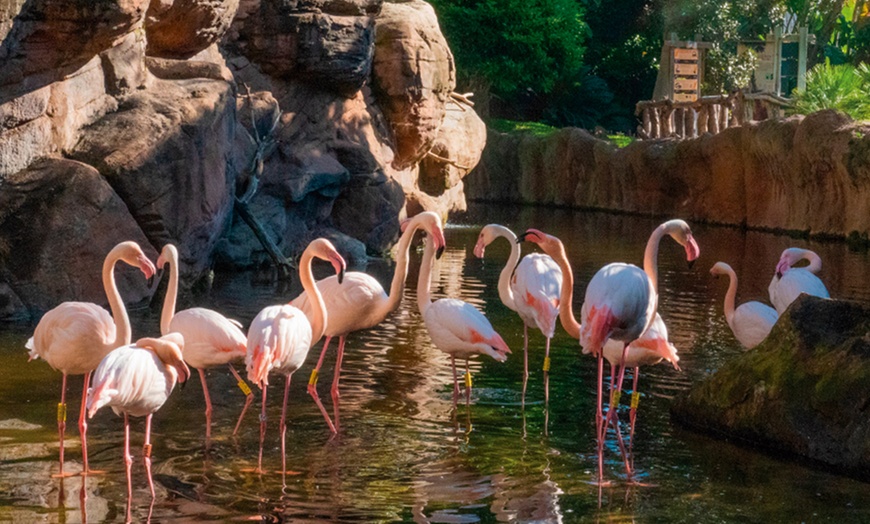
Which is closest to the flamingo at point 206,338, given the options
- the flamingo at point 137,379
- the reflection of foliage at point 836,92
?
the flamingo at point 137,379

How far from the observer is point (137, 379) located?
5.70 metres

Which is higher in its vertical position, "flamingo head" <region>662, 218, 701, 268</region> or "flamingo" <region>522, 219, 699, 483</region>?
"flamingo head" <region>662, 218, 701, 268</region>

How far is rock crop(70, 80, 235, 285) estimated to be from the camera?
37.6ft

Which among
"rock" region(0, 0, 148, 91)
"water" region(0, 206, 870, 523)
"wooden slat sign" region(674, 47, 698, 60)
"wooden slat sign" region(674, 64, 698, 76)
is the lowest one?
"water" region(0, 206, 870, 523)

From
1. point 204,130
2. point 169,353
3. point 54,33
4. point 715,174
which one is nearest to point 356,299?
point 169,353

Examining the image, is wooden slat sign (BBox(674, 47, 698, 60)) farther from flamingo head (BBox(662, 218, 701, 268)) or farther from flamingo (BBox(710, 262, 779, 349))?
flamingo head (BBox(662, 218, 701, 268))

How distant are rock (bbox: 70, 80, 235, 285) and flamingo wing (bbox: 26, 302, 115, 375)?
15.6 ft

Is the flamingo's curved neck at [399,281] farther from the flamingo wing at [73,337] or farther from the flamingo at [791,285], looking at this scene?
the flamingo at [791,285]

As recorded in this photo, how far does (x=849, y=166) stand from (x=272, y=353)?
14.5 m

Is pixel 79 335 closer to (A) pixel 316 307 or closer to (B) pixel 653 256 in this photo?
(A) pixel 316 307

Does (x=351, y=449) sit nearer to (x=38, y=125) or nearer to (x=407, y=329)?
(x=407, y=329)

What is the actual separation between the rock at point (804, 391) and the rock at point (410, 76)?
11646mm

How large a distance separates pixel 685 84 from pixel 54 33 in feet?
73.4

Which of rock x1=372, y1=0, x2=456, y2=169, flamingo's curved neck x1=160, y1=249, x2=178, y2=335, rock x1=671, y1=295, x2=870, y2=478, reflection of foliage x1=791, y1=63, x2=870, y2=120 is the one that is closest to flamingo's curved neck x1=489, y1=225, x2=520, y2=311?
rock x1=671, y1=295, x2=870, y2=478
